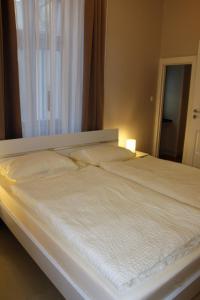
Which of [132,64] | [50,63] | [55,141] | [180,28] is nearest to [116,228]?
[55,141]

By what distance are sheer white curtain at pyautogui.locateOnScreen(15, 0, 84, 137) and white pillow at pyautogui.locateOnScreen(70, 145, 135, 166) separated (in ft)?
1.31

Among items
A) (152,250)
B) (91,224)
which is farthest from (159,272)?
(91,224)

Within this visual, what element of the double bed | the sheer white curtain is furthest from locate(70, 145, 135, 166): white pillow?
the sheer white curtain

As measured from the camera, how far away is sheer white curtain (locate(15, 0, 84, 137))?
2764mm

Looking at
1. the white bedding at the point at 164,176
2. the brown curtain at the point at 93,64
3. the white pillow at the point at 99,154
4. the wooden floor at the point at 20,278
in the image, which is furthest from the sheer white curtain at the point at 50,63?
the wooden floor at the point at 20,278

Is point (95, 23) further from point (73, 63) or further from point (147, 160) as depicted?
point (147, 160)

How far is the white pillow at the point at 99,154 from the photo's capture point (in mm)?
2975

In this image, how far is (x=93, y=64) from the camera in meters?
3.29

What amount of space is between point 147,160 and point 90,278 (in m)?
2.03

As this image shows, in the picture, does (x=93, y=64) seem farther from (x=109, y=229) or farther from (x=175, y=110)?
(x=175, y=110)

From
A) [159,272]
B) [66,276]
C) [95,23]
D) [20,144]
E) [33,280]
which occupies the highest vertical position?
[95,23]

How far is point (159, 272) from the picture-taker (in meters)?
1.33

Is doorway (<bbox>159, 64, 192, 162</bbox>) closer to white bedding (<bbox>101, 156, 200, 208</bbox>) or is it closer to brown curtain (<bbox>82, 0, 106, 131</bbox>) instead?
brown curtain (<bbox>82, 0, 106, 131</bbox>)

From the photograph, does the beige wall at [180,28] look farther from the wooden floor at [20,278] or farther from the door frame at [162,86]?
the wooden floor at [20,278]
